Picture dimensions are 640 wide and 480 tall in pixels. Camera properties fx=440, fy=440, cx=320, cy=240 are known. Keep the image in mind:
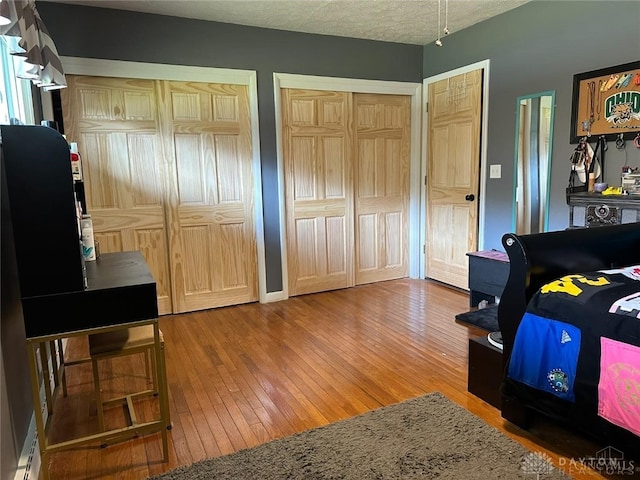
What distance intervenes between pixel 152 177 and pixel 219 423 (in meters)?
2.20

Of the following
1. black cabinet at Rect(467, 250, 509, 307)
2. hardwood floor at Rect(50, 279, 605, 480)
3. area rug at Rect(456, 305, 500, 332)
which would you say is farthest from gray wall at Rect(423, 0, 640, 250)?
hardwood floor at Rect(50, 279, 605, 480)

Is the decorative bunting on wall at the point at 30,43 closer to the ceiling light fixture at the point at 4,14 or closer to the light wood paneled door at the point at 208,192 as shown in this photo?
the ceiling light fixture at the point at 4,14

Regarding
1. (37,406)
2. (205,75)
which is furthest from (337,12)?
(37,406)

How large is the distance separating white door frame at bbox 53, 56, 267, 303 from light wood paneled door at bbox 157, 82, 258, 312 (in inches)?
1.9

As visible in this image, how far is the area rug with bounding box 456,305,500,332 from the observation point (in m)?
3.28

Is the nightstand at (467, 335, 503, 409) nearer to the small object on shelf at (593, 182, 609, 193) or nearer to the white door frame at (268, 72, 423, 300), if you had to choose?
the small object on shelf at (593, 182, 609, 193)

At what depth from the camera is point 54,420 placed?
85.9 inches

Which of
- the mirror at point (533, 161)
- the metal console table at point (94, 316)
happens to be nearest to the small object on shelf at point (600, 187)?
the mirror at point (533, 161)

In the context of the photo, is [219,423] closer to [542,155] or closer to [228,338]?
[228,338]

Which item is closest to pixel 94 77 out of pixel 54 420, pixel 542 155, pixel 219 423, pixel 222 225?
pixel 222 225

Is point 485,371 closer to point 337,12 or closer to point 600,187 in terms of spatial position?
point 600,187

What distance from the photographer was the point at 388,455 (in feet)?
6.08

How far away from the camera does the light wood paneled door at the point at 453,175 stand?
3.99m

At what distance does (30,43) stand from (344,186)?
9.40 ft
